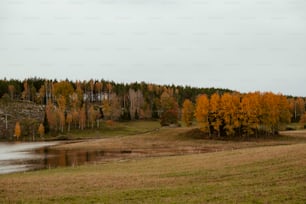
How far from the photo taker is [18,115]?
163m

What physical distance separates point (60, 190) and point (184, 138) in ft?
230

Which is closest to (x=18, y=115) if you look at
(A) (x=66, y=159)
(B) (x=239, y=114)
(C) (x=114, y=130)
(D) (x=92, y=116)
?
(D) (x=92, y=116)

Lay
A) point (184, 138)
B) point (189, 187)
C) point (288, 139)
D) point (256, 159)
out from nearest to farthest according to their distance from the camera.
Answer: point (189, 187), point (256, 159), point (288, 139), point (184, 138)

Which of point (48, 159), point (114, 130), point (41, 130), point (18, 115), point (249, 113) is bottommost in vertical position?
point (114, 130)

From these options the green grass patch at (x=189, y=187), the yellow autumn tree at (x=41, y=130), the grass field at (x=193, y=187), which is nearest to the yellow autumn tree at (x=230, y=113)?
the grass field at (x=193, y=187)

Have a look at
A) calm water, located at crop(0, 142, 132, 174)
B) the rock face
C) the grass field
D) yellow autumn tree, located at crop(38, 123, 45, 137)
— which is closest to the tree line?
calm water, located at crop(0, 142, 132, 174)

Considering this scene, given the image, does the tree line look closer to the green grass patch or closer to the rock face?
the green grass patch

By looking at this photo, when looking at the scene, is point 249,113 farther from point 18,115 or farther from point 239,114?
point 18,115

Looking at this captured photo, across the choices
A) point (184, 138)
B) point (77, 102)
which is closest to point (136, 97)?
point (77, 102)

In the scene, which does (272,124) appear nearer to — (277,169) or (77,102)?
(277,169)

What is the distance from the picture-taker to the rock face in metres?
148

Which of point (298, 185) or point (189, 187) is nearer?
point (298, 185)

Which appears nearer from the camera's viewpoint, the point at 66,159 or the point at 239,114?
the point at 66,159

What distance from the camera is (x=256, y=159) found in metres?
37.5
